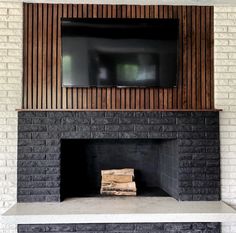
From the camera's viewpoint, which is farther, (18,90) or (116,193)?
(116,193)

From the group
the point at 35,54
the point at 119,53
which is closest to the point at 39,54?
the point at 35,54

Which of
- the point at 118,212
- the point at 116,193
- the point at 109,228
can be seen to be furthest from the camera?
the point at 116,193

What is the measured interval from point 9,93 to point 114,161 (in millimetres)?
1439

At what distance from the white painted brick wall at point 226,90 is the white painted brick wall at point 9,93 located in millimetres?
2105

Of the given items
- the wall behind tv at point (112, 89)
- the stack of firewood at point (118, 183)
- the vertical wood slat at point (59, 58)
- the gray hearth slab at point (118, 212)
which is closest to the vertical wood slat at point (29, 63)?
the wall behind tv at point (112, 89)

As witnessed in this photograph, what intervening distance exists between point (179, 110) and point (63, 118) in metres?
1.21

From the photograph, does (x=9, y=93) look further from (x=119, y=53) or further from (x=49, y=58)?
(x=119, y=53)

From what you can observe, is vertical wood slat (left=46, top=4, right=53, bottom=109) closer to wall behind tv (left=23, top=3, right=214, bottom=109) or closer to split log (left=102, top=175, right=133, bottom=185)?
wall behind tv (left=23, top=3, right=214, bottom=109)

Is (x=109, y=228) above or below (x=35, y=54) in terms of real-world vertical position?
below

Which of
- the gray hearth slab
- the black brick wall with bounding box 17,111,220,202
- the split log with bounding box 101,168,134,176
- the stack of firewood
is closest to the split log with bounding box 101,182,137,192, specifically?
the stack of firewood

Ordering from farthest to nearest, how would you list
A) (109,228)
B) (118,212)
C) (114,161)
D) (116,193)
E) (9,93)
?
(114,161) → (116,193) → (9,93) → (109,228) → (118,212)

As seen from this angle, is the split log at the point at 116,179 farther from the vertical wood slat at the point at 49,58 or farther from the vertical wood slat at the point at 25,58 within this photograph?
the vertical wood slat at the point at 25,58

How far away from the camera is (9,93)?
320 cm

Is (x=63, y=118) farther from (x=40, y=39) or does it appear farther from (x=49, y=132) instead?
(x=40, y=39)
